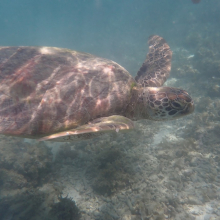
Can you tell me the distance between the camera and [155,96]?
135 inches

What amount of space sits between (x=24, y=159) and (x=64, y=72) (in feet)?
14.0

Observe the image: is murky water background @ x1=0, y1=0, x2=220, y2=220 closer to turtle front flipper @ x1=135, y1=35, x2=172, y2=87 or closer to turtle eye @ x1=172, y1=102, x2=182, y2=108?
turtle front flipper @ x1=135, y1=35, x2=172, y2=87

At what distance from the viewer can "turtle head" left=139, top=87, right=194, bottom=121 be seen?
3287mm

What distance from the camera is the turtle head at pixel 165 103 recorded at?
10.8 ft

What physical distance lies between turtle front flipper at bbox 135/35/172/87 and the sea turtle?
124cm

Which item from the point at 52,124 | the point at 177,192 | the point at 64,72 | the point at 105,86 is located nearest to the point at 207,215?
the point at 177,192

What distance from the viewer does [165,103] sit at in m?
3.32

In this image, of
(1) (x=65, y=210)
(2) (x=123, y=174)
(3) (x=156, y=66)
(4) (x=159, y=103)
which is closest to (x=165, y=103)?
(4) (x=159, y=103)

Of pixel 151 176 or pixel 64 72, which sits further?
pixel 151 176

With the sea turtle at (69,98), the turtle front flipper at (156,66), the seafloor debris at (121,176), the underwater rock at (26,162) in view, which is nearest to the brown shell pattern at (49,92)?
the sea turtle at (69,98)

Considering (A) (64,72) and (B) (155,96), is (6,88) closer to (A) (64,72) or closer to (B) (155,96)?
(A) (64,72)

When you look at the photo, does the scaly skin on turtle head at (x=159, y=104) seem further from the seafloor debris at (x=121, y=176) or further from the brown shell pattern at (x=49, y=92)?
the seafloor debris at (x=121, y=176)

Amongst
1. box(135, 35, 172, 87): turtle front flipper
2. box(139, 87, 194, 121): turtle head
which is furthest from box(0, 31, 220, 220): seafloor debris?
box(135, 35, 172, 87): turtle front flipper

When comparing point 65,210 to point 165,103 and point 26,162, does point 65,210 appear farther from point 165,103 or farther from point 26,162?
point 165,103
